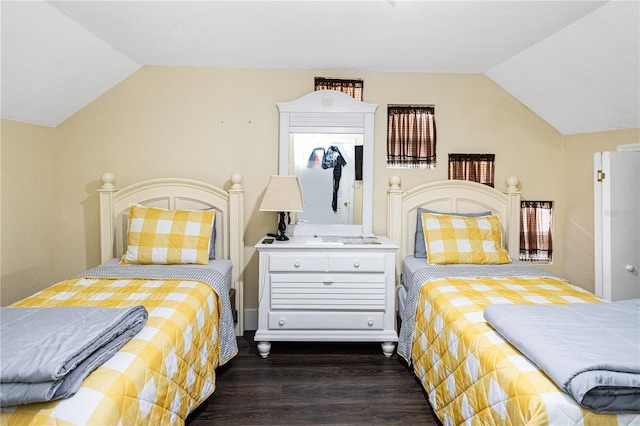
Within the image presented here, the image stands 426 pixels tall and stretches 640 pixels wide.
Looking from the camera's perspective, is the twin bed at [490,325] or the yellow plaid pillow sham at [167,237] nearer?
the twin bed at [490,325]

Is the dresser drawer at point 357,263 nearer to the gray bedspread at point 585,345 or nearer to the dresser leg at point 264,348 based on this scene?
the dresser leg at point 264,348

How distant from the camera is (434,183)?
3.24 m

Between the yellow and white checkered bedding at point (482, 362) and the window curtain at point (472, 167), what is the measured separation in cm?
105

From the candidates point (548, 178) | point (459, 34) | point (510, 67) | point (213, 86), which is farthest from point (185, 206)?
point (548, 178)

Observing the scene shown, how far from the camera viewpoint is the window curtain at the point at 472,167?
131 inches

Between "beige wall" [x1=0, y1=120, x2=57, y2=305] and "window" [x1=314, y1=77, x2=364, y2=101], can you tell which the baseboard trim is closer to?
"beige wall" [x1=0, y1=120, x2=57, y2=305]

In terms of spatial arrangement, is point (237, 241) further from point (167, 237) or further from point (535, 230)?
point (535, 230)

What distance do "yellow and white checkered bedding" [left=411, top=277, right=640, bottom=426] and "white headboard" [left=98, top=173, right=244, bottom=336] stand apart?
1448mm

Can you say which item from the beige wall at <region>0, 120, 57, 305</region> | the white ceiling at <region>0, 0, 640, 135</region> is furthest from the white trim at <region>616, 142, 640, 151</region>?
the beige wall at <region>0, 120, 57, 305</region>

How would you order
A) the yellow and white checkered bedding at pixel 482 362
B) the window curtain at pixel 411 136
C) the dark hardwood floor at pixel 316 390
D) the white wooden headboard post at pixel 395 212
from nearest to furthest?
the yellow and white checkered bedding at pixel 482 362, the dark hardwood floor at pixel 316 390, the white wooden headboard post at pixel 395 212, the window curtain at pixel 411 136

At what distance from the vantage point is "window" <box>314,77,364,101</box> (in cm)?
328

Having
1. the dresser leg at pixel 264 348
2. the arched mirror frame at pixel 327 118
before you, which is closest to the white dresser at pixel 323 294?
the dresser leg at pixel 264 348

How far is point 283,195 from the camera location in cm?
297

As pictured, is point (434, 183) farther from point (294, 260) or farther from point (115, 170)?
point (115, 170)
